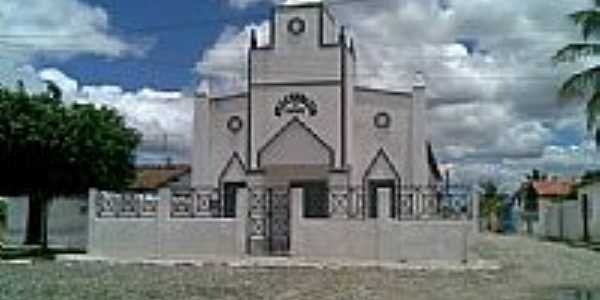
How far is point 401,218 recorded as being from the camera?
2670 centimetres

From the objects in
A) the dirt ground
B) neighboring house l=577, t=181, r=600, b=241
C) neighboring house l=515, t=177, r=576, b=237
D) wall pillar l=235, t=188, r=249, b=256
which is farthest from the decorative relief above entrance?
neighboring house l=515, t=177, r=576, b=237

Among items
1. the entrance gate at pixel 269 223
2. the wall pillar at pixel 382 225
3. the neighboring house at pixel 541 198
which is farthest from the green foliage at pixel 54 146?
the neighboring house at pixel 541 198

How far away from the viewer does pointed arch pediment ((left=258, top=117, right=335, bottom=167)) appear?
32.2 meters

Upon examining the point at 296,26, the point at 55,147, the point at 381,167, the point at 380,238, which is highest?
the point at 296,26

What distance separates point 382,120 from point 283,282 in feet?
47.3

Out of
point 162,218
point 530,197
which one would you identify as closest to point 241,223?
point 162,218

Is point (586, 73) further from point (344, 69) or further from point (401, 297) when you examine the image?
point (344, 69)

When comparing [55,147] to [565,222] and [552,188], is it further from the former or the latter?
[552,188]

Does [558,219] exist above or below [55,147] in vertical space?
below

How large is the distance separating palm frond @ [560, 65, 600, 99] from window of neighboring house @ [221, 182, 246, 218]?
1176cm

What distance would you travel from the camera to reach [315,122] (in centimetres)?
3228

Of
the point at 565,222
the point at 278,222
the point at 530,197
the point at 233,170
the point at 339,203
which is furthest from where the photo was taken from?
the point at 530,197

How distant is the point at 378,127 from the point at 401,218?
718 cm

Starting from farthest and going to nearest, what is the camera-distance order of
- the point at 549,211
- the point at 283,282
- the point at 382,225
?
1. the point at 549,211
2. the point at 382,225
3. the point at 283,282
